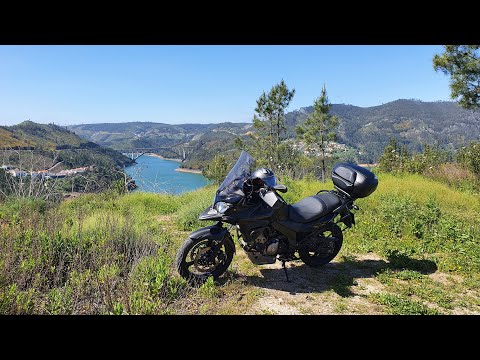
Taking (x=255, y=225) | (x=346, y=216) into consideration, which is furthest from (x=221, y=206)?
(x=346, y=216)

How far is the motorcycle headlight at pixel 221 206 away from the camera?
335cm

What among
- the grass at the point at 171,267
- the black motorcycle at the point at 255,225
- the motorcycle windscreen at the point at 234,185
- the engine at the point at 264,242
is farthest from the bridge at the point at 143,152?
the engine at the point at 264,242

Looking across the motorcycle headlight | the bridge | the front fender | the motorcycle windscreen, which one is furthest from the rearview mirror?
the bridge

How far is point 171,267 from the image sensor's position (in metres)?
3.53

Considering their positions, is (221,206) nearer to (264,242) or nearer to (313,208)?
(264,242)

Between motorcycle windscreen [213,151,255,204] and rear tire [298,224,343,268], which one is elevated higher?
motorcycle windscreen [213,151,255,204]

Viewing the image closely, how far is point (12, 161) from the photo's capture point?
5.51 m

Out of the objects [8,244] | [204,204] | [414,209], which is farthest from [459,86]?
[8,244]

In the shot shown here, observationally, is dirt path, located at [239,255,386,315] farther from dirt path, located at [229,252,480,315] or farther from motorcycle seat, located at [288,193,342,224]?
motorcycle seat, located at [288,193,342,224]

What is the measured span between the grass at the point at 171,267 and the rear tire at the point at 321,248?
11.1 inches

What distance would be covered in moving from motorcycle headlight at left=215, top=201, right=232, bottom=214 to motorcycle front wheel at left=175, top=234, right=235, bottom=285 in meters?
0.39

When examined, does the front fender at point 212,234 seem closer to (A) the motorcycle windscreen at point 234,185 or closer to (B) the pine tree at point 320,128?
(A) the motorcycle windscreen at point 234,185

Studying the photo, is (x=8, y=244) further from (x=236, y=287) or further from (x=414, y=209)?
(x=414, y=209)

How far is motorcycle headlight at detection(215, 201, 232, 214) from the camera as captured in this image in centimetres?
335
